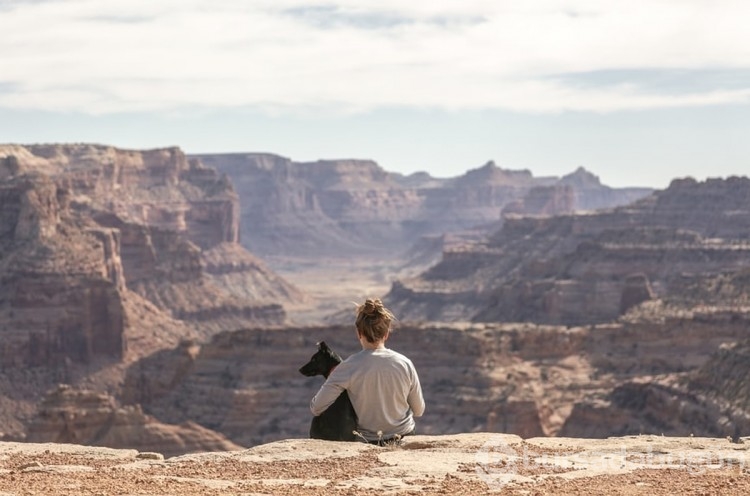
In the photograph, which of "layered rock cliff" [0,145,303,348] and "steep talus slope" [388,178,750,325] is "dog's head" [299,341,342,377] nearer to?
"steep talus slope" [388,178,750,325]

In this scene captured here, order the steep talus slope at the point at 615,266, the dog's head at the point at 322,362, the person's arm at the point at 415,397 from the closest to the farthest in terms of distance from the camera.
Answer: the person's arm at the point at 415,397 < the dog's head at the point at 322,362 < the steep talus slope at the point at 615,266

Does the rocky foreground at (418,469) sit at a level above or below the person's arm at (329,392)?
below

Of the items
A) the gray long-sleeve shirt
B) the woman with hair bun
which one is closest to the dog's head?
the gray long-sleeve shirt

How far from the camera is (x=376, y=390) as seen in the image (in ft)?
71.0

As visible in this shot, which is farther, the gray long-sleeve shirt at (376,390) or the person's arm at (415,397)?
the person's arm at (415,397)

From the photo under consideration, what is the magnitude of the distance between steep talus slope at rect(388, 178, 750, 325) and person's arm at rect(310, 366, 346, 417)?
327 feet

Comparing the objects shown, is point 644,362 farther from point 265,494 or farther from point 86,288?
point 265,494

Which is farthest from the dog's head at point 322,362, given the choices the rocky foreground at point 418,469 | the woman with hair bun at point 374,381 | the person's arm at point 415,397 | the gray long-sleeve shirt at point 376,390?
the person's arm at point 415,397

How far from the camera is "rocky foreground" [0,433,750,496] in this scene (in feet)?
62.3

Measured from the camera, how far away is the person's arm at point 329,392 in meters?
21.5

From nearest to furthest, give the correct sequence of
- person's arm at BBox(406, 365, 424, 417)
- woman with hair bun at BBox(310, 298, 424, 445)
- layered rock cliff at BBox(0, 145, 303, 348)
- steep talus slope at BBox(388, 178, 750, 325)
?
woman with hair bun at BBox(310, 298, 424, 445)
person's arm at BBox(406, 365, 424, 417)
layered rock cliff at BBox(0, 145, 303, 348)
steep talus slope at BBox(388, 178, 750, 325)

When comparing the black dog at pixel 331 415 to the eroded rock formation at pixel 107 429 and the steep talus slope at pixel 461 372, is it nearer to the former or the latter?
the eroded rock formation at pixel 107 429

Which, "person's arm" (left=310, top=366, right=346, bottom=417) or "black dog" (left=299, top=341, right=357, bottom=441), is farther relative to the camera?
"black dog" (left=299, top=341, right=357, bottom=441)

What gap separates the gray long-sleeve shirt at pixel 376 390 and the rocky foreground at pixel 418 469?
45 cm
